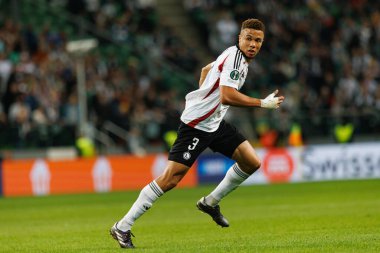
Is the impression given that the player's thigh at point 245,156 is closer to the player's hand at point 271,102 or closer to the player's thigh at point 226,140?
the player's thigh at point 226,140

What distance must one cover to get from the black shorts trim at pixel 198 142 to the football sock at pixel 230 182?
31 centimetres

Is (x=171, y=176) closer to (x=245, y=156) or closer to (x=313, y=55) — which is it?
(x=245, y=156)

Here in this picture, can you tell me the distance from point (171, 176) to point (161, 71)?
64.9 feet

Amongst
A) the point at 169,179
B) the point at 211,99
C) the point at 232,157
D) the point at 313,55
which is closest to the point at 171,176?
the point at 169,179

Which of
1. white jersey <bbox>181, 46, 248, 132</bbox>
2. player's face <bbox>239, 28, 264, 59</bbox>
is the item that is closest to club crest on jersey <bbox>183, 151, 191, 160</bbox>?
white jersey <bbox>181, 46, 248, 132</bbox>

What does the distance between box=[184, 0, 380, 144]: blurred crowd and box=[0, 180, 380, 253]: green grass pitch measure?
5.13 meters

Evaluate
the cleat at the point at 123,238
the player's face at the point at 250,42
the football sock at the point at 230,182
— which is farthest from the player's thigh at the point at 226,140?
the cleat at the point at 123,238

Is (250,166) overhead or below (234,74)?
below

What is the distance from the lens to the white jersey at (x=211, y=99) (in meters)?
11.2

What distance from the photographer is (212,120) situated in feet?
38.0

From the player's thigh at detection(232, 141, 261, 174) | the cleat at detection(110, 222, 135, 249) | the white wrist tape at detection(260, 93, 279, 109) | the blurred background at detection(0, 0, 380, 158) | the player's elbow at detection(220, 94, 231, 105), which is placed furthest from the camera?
the blurred background at detection(0, 0, 380, 158)

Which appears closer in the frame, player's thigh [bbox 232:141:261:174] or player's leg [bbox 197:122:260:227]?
player's leg [bbox 197:122:260:227]

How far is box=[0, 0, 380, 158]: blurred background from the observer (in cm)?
2716

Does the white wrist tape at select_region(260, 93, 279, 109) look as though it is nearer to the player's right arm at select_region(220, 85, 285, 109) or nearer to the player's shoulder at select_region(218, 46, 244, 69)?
the player's right arm at select_region(220, 85, 285, 109)
